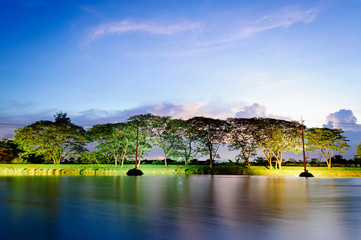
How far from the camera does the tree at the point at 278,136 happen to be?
4709 cm

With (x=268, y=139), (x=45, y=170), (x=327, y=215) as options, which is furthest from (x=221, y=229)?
(x=268, y=139)

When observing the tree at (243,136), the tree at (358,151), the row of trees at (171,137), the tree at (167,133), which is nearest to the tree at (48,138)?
the row of trees at (171,137)

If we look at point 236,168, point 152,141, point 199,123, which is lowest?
point 236,168

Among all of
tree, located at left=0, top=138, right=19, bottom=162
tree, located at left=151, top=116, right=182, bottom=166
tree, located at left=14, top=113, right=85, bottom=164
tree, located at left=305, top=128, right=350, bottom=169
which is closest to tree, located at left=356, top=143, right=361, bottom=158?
tree, located at left=305, top=128, right=350, bottom=169

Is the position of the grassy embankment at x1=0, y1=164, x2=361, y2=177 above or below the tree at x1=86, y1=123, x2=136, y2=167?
below

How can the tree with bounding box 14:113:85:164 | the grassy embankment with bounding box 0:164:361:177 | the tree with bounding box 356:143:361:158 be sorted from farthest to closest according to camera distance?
the tree with bounding box 356:143:361:158
the tree with bounding box 14:113:85:164
the grassy embankment with bounding box 0:164:361:177

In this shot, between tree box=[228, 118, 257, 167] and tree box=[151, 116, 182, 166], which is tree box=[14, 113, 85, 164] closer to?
tree box=[151, 116, 182, 166]

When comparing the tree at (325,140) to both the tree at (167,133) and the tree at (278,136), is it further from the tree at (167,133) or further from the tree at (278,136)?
the tree at (167,133)

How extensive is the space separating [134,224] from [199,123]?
148ft

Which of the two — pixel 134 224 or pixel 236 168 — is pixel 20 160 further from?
pixel 134 224

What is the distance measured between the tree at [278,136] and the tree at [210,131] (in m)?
6.42

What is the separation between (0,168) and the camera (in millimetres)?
39000

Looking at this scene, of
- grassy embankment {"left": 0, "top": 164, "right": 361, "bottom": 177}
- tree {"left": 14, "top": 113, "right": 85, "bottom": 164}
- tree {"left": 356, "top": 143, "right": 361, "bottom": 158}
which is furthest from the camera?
tree {"left": 356, "top": 143, "right": 361, "bottom": 158}

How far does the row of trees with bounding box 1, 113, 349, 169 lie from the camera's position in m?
46.1
